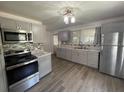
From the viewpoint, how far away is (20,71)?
1717 millimetres

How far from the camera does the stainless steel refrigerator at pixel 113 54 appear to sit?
2.30 metres

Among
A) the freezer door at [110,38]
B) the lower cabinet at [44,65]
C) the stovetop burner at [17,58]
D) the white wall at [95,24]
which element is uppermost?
the white wall at [95,24]

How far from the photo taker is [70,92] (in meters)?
1.79

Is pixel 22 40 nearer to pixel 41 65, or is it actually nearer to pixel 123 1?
pixel 41 65

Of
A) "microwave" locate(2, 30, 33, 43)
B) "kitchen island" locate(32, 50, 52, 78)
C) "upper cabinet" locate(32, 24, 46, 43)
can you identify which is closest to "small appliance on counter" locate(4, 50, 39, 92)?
"kitchen island" locate(32, 50, 52, 78)

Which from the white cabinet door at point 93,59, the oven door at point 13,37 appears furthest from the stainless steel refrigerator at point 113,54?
the oven door at point 13,37

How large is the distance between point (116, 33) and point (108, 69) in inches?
54.4

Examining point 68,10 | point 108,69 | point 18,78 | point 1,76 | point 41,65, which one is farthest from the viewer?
point 108,69

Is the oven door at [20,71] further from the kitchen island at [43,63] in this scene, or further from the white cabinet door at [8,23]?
the white cabinet door at [8,23]

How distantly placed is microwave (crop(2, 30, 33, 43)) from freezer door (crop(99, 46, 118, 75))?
9.28 ft

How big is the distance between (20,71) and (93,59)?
3005mm

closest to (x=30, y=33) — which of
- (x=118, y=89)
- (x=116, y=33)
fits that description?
(x=116, y=33)

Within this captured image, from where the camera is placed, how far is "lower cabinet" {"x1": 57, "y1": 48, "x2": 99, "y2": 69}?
3.20 metres

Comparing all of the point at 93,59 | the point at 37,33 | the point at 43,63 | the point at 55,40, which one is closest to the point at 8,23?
the point at 37,33
